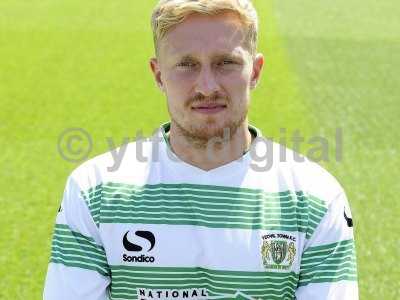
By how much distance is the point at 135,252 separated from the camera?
6.71 feet

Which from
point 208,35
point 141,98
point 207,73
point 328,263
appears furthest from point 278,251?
point 141,98

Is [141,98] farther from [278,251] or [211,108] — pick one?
[278,251]

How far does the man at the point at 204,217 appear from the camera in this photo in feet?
6.68

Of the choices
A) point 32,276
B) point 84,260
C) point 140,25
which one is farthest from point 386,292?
point 140,25

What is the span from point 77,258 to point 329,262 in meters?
0.77

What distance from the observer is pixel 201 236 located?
2045mm

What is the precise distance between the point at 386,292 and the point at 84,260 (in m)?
3.37

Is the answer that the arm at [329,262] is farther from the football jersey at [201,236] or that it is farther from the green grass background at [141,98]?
the green grass background at [141,98]

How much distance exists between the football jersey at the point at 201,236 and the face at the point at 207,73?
162 millimetres

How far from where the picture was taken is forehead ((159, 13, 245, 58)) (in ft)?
6.65

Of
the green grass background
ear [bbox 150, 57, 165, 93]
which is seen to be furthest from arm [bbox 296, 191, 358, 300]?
the green grass background

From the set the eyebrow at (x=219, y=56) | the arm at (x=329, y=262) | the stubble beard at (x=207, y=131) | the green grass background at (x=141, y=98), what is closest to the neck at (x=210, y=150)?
the stubble beard at (x=207, y=131)

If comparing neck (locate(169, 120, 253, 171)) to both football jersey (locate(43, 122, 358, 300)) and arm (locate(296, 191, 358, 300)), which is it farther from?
arm (locate(296, 191, 358, 300))

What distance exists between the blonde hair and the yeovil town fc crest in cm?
58
